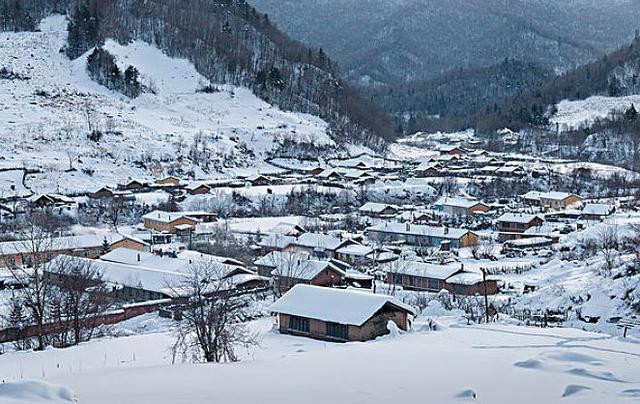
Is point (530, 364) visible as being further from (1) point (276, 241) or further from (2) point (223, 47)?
(2) point (223, 47)

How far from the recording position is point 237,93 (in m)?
72.7

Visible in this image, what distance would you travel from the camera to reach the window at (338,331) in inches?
672

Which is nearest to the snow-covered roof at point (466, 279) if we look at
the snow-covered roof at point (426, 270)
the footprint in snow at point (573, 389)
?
the snow-covered roof at point (426, 270)

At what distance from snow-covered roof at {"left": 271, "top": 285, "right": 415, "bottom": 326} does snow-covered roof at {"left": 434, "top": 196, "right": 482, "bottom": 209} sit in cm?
3157

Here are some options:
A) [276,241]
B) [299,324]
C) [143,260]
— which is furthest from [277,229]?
[299,324]

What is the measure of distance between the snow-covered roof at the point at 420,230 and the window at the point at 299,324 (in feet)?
72.3

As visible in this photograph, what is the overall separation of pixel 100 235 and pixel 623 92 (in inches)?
3418

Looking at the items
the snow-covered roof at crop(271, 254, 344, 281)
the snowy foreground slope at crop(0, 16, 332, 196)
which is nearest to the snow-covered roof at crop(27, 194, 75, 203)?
the snowy foreground slope at crop(0, 16, 332, 196)

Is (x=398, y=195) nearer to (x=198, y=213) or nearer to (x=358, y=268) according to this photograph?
(x=198, y=213)

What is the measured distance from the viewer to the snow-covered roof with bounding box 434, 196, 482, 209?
48759 mm

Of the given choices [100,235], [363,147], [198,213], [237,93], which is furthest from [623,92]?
[100,235]

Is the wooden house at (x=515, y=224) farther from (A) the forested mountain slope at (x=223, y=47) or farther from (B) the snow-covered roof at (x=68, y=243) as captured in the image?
(A) the forested mountain slope at (x=223, y=47)

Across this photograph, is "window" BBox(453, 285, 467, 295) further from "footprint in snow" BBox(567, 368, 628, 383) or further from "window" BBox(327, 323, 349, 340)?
"footprint in snow" BBox(567, 368, 628, 383)

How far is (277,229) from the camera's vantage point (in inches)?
1547
